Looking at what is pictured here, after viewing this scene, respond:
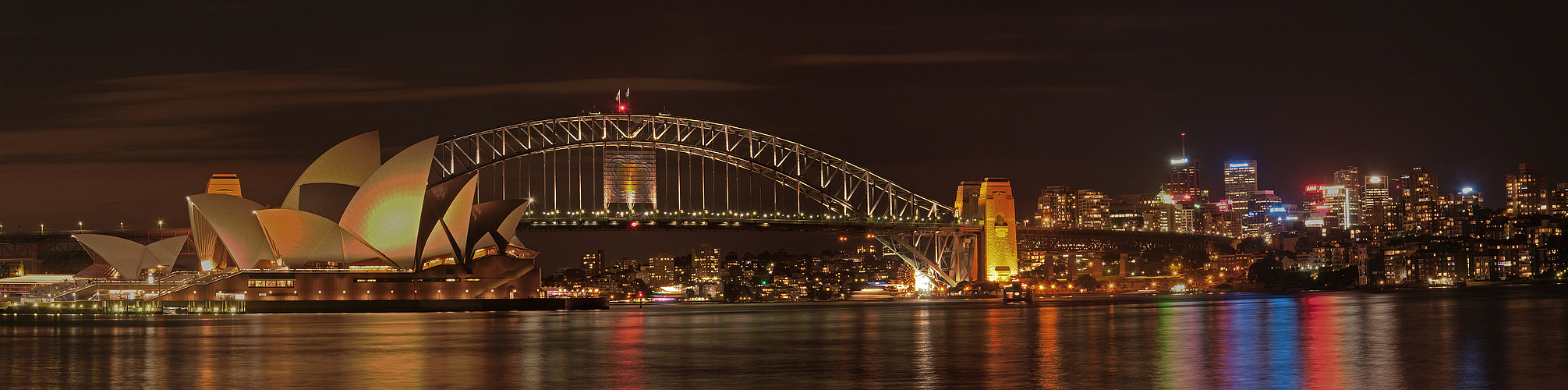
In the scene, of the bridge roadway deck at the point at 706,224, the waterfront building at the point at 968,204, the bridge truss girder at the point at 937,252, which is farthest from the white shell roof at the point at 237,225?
the waterfront building at the point at 968,204

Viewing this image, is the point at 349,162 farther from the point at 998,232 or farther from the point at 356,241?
the point at 998,232

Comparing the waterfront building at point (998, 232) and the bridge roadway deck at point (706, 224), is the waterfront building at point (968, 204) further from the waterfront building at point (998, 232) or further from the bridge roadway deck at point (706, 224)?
the bridge roadway deck at point (706, 224)

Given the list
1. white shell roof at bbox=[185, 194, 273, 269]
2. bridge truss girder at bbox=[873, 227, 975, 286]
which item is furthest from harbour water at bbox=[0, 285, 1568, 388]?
bridge truss girder at bbox=[873, 227, 975, 286]

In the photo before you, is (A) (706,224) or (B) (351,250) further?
(A) (706,224)

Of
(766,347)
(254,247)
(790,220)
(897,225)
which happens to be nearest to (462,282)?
(254,247)

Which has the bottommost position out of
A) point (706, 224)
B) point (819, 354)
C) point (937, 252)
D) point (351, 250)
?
point (819, 354)

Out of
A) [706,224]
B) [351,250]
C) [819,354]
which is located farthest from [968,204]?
[819,354]
